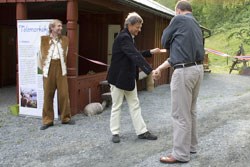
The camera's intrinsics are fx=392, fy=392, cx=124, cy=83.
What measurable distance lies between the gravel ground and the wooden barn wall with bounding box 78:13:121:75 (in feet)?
12.1

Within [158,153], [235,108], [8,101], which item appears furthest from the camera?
[8,101]

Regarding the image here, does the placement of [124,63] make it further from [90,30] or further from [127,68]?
[90,30]

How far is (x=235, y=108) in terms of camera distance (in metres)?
8.61

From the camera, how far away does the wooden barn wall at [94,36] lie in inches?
461

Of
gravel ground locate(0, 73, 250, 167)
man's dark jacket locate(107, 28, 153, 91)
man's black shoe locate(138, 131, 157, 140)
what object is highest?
man's dark jacket locate(107, 28, 153, 91)

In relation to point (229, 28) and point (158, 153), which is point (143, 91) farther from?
point (229, 28)

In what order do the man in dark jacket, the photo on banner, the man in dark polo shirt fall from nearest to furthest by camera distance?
the man in dark polo shirt < the man in dark jacket < the photo on banner

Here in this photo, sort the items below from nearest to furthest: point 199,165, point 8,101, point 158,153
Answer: point 199,165 → point 158,153 → point 8,101

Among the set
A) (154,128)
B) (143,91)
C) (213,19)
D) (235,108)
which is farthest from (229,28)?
(154,128)

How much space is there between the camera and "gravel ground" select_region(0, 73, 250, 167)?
16.2 feet

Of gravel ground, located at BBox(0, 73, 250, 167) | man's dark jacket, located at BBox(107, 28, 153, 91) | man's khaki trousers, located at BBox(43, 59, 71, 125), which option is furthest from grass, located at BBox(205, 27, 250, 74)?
man's dark jacket, located at BBox(107, 28, 153, 91)

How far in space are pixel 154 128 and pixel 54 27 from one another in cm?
242

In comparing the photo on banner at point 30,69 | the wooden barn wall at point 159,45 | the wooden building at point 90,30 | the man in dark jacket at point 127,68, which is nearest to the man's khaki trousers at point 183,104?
the man in dark jacket at point 127,68

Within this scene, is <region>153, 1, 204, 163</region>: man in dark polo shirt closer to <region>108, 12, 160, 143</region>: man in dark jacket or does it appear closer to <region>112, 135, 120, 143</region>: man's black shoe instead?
<region>108, 12, 160, 143</region>: man in dark jacket
